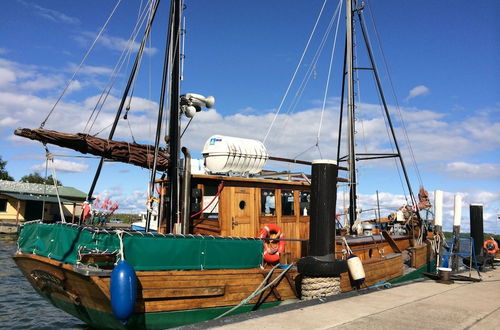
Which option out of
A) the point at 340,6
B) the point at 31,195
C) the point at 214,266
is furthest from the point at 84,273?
the point at 31,195

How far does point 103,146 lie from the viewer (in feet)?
36.6

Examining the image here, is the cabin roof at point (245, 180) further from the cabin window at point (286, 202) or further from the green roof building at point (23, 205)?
the green roof building at point (23, 205)

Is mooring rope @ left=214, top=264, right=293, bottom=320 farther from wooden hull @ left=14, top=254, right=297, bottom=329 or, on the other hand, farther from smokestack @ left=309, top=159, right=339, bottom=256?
smokestack @ left=309, top=159, right=339, bottom=256

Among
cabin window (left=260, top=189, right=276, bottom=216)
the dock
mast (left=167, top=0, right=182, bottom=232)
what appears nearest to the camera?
the dock

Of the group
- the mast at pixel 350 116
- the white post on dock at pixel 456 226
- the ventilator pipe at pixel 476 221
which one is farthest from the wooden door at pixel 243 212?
the ventilator pipe at pixel 476 221

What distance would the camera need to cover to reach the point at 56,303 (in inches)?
353

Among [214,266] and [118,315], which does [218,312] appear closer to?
[214,266]

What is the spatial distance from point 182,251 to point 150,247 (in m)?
0.68

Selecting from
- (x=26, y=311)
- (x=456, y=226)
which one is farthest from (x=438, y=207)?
(x=26, y=311)

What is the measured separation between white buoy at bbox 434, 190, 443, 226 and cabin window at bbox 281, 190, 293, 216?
24.5ft

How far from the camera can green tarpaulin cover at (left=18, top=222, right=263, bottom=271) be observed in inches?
294

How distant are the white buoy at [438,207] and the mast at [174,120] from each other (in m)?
10.6

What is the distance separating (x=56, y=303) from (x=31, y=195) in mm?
41785

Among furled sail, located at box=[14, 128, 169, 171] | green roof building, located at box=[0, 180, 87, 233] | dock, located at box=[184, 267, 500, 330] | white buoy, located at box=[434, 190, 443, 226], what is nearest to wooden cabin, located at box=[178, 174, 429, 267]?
furled sail, located at box=[14, 128, 169, 171]
